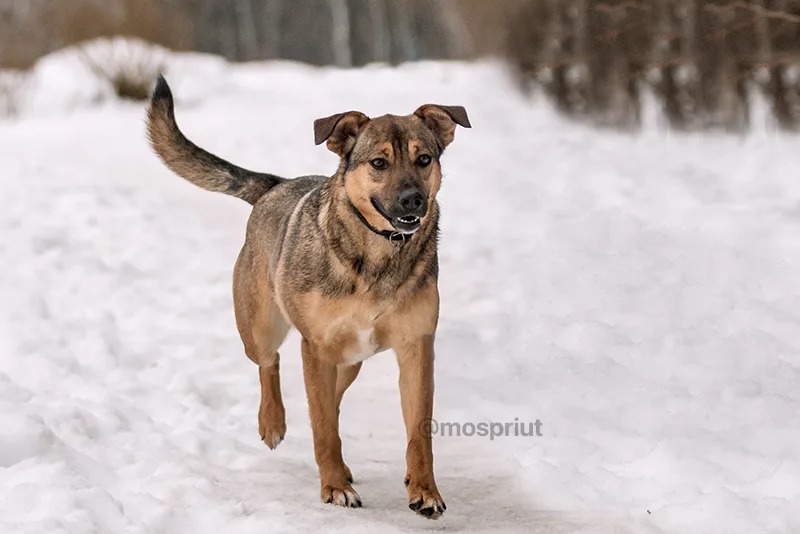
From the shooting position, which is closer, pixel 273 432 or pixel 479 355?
pixel 273 432

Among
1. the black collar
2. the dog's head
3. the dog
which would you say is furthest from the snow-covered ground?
the dog's head

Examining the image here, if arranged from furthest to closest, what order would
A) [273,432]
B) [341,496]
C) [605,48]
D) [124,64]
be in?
[124,64] < [605,48] < [273,432] < [341,496]

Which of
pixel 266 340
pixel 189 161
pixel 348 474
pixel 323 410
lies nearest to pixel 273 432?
pixel 266 340

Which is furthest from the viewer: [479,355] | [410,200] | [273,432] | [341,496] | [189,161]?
[479,355]

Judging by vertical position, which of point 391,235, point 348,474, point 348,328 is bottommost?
point 348,474

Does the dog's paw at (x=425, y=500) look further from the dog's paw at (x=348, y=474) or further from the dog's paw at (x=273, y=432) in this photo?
the dog's paw at (x=273, y=432)

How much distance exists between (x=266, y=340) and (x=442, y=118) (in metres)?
1.49

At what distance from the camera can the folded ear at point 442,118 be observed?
4.68 metres

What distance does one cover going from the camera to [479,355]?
22.6ft

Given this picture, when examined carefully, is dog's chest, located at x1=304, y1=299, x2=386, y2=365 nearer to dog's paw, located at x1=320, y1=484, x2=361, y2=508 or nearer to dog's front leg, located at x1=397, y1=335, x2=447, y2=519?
dog's front leg, located at x1=397, y1=335, x2=447, y2=519

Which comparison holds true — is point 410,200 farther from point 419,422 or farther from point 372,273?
point 419,422

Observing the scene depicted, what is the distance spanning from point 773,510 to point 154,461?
106 inches

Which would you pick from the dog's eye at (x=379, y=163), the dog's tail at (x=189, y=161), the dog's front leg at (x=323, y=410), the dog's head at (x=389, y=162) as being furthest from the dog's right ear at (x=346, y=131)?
the dog's tail at (x=189, y=161)

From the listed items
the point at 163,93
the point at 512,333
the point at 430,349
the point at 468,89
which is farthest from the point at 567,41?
the point at 430,349
